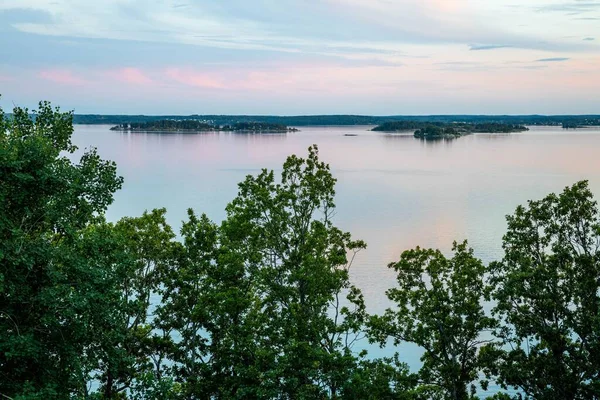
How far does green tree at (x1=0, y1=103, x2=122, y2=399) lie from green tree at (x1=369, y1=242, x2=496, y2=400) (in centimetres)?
967

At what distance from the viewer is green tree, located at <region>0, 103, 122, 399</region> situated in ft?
43.0

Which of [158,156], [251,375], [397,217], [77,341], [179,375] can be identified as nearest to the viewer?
[77,341]

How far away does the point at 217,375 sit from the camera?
2000 centimetres

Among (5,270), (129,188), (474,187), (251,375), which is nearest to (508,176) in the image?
(474,187)

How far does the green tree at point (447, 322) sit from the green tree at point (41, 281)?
9.67 m

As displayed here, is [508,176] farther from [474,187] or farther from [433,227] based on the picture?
[433,227]

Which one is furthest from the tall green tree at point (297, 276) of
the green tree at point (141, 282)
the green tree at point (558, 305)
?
the green tree at point (558, 305)

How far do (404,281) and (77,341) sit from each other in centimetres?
1151

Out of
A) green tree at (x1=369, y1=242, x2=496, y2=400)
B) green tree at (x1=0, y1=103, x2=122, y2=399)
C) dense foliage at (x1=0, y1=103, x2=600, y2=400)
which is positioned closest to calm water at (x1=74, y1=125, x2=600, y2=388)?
green tree at (x1=369, y1=242, x2=496, y2=400)

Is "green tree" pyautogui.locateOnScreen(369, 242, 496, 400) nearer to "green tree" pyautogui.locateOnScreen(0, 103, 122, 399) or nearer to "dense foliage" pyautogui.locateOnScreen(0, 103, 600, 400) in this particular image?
"dense foliage" pyautogui.locateOnScreen(0, 103, 600, 400)

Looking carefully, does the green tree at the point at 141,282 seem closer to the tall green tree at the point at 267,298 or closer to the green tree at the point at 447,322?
the tall green tree at the point at 267,298

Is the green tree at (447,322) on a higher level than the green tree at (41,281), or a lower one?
lower

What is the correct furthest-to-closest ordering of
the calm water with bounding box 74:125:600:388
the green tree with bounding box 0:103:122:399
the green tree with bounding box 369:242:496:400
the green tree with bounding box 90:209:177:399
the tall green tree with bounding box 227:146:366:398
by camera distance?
the calm water with bounding box 74:125:600:388
the green tree with bounding box 90:209:177:399
the green tree with bounding box 369:242:496:400
the tall green tree with bounding box 227:146:366:398
the green tree with bounding box 0:103:122:399

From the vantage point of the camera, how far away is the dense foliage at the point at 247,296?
13.9m
